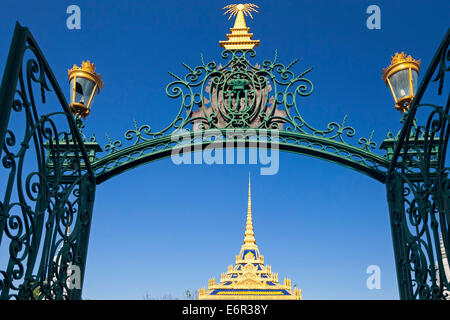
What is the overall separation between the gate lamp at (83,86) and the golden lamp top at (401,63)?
10.6 ft

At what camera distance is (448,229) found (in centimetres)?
282

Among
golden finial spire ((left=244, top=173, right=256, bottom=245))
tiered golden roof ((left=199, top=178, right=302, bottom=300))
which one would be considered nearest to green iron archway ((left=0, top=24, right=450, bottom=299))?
tiered golden roof ((left=199, top=178, right=302, bottom=300))

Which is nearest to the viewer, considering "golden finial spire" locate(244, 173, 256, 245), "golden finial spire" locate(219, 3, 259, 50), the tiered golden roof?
"golden finial spire" locate(219, 3, 259, 50)

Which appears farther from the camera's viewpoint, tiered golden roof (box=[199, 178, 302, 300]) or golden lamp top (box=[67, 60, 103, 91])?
tiered golden roof (box=[199, 178, 302, 300])

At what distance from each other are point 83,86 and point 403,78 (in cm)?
343

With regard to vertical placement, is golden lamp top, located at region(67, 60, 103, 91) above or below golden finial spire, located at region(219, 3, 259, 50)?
below

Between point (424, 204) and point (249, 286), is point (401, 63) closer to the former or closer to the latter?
point (424, 204)

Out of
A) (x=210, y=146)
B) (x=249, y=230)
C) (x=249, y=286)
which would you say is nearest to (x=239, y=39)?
(x=210, y=146)

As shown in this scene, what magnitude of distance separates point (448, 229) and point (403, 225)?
42.1 inches

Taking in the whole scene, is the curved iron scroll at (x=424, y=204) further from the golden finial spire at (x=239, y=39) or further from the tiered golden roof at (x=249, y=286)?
the tiered golden roof at (x=249, y=286)

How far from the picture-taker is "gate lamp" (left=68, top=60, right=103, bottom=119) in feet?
15.8

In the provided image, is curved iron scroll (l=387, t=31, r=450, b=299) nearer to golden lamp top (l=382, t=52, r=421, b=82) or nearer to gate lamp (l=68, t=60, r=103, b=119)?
golden lamp top (l=382, t=52, r=421, b=82)
